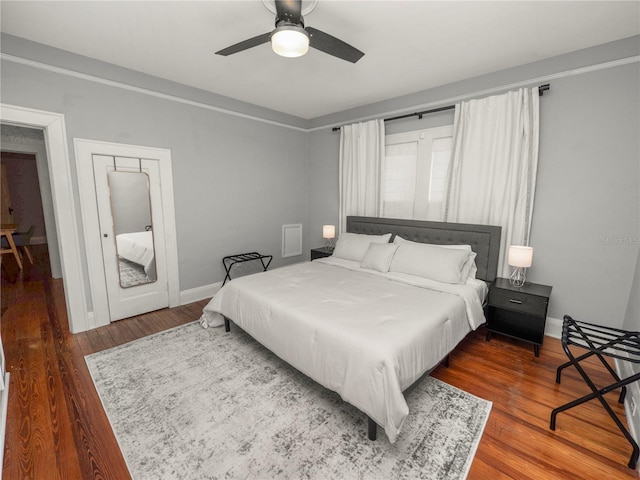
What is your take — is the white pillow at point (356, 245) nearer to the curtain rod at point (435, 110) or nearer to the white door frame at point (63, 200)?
the curtain rod at point (435, 110)

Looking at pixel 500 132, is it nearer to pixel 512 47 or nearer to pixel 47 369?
pixel 512 47

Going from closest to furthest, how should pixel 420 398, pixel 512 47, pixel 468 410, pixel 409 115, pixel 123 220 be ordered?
pixel 468 410, pixel 420 398, pixel 512 47, pixel 123 220, pixel 409 115

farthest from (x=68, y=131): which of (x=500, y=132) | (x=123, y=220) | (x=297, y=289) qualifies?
(x=500, y=132)

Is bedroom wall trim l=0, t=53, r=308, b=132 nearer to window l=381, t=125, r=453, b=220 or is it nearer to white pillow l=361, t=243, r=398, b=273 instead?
window l=381, t=125, r=453, b=220

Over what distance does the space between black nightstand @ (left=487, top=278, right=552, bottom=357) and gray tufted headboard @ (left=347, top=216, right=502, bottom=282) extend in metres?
0.27

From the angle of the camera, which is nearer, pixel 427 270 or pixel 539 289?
pixel 539 289

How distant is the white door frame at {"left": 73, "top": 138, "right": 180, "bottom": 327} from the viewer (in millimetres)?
2828

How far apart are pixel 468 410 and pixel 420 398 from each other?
0.31 metres

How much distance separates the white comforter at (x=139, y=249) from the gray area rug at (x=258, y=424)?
3.74 ft

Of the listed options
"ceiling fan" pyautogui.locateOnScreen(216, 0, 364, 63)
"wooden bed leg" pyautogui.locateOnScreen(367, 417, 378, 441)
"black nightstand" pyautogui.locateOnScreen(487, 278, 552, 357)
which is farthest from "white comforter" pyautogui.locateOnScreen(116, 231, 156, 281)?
"black nightstand" pyautogui.locateOnScreen(487, 278, 552, 357)

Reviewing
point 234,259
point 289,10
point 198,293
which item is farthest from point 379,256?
point 198,293

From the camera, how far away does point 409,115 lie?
11.9ft

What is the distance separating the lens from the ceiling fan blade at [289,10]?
5.58 feet

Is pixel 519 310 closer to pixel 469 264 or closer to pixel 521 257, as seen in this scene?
pixel 521 257
